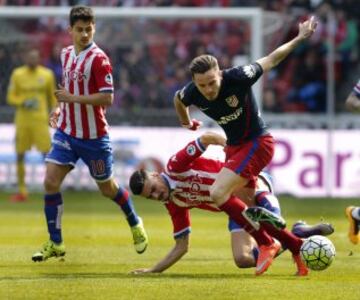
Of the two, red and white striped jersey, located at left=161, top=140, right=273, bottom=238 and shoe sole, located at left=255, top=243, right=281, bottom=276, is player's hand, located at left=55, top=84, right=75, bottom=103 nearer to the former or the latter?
red and white striped jersey, located at left=161, top=140, right=273, bottom=238

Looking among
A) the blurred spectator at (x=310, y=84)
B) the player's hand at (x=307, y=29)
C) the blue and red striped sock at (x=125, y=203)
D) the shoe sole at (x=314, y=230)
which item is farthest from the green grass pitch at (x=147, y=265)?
the blurred spectator at (x=310, y=84)

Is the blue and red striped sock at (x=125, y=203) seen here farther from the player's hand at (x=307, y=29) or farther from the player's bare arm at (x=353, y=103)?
the player's hand at (x=307, y=29)

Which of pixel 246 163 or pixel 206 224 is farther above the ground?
pixel 246 163

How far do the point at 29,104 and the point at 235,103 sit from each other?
1079 cm

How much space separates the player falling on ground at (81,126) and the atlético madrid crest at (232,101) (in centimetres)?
156

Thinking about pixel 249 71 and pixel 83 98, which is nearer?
Result: pixel 249 71

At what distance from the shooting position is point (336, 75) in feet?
78.9

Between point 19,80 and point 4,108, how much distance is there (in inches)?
77.7

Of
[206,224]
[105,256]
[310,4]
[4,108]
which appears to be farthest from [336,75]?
[105,256]

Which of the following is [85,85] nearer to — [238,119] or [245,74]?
[238,119]

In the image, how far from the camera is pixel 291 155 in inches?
844

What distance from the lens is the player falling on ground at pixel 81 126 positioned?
11.6 meters

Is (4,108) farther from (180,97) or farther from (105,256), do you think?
(180,97)

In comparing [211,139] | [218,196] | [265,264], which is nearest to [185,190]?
[211,139]
